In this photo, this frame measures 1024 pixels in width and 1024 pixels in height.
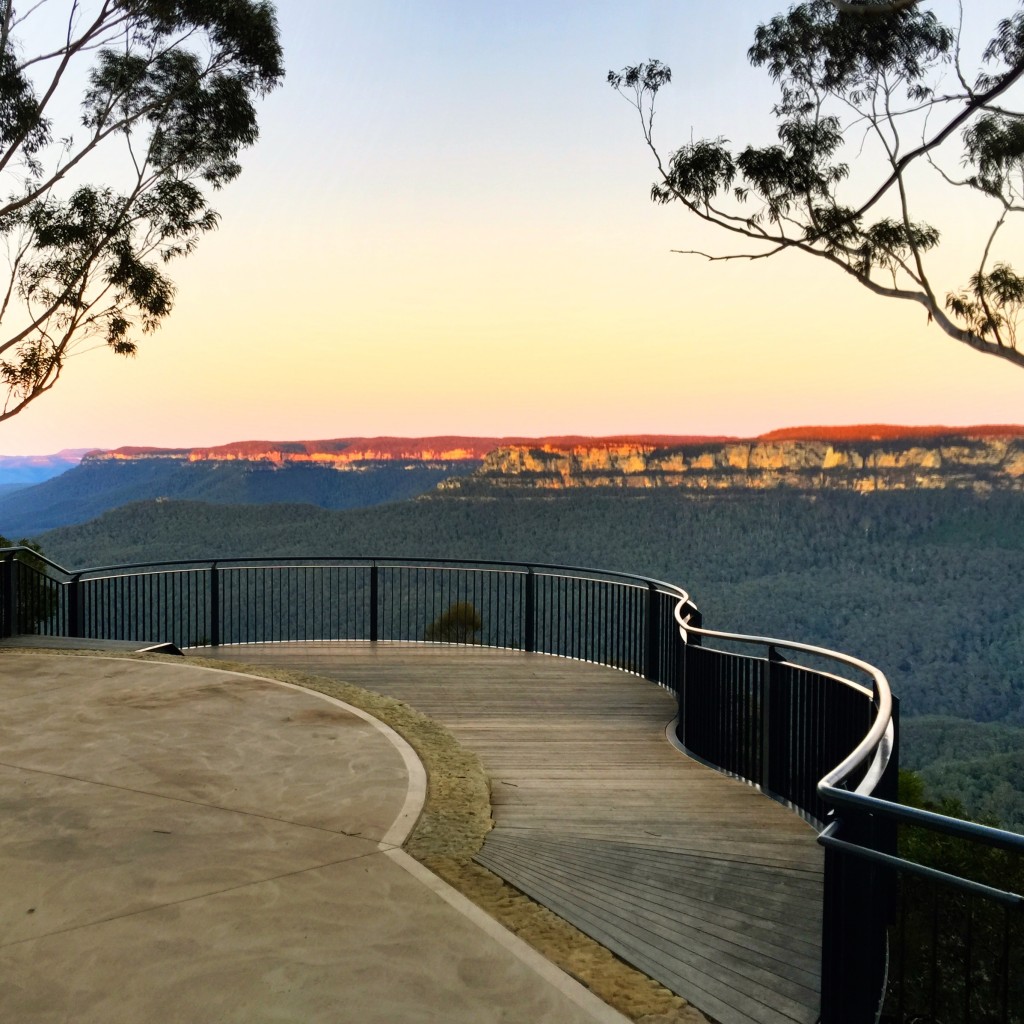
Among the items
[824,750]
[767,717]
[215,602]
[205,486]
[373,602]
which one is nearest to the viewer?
[824,750]

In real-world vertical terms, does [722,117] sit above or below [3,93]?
below

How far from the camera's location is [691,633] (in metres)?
8.16

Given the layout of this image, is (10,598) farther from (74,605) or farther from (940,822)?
(940,822)

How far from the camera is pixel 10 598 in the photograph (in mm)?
12586

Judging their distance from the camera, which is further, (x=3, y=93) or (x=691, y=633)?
(x=3, y=93)

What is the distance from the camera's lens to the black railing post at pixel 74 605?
515 inches

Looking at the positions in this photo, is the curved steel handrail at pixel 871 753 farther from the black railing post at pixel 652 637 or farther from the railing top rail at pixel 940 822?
the black railing post at pixel 652 637

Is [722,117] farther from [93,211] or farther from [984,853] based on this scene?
[984,853]

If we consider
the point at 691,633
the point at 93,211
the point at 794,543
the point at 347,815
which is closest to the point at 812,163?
the point at 691,633

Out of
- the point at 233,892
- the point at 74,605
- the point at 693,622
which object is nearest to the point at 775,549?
the point at 74,605

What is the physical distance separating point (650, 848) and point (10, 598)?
1048cm

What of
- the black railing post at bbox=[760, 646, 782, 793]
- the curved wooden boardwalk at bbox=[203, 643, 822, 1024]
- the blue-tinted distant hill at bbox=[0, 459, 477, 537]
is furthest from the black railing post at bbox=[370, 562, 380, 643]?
Result: the blue-tinted distant hill at bbox=[0, 459, 477, 537]

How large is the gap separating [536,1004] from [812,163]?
783 inches

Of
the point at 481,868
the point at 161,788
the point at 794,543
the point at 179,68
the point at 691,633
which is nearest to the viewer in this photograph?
the point at 481,868
